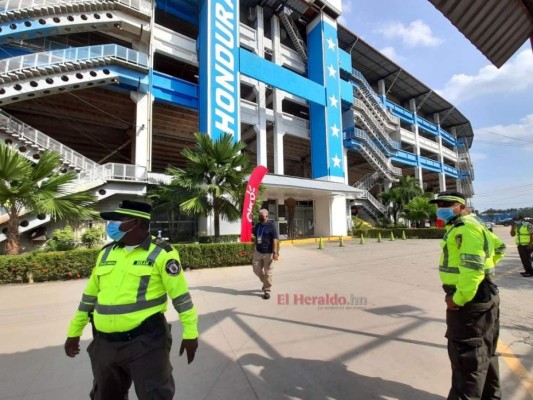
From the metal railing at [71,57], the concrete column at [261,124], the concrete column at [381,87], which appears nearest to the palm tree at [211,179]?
the metal railing at [71,57]

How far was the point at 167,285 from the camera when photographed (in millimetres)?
2078

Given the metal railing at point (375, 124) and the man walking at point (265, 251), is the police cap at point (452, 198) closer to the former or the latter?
the man walking at point (265, 251)

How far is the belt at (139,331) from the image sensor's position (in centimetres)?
194

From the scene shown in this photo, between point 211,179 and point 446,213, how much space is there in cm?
974

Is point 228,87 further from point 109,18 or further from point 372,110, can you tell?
point 372,110

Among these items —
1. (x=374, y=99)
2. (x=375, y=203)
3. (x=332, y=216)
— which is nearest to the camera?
(x=332, y=216)

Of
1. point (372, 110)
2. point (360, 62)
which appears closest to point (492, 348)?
point (372, 110)

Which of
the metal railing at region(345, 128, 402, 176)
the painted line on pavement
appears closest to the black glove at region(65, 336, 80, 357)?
the painted line on pavement

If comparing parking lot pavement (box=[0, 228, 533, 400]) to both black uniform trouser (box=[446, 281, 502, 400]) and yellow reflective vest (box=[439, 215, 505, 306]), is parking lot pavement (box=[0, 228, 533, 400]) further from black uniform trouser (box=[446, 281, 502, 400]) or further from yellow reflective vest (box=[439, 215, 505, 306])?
yellow reflective vest (box=[439, 215, 505, 306])

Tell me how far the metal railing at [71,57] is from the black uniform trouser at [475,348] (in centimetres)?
1764

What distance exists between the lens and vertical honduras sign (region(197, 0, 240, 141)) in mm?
17312

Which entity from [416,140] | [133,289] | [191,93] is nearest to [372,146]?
[416,140]

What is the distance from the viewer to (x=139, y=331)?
77.0 inches

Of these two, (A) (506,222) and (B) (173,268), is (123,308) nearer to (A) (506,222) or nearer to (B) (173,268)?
(B) (173,268)
